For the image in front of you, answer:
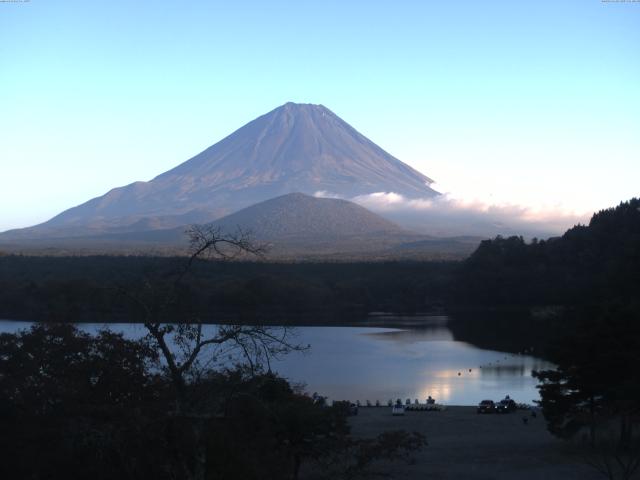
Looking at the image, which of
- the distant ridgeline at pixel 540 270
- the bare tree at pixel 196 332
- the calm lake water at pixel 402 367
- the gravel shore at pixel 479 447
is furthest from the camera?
the distant ridgeline at pixel 540 270

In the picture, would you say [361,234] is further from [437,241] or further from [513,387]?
[513,387]

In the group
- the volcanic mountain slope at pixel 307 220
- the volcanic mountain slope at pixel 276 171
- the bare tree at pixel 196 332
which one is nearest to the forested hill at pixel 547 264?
the bare tree at pixel 196 332

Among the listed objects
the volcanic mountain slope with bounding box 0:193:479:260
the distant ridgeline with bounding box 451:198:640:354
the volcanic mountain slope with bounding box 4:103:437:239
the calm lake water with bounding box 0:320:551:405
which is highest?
the volcanic mountain slope with bounding box 4:103:437:239

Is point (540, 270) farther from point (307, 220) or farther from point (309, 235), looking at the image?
point (307, 220)

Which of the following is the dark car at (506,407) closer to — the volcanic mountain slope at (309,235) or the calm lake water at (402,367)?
the calm lake water at (402,367)

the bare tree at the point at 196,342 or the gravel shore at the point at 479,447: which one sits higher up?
the bare tree at the point at 196,342

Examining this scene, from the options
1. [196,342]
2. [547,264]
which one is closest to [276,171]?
[547,264]

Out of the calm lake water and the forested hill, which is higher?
the forested hill

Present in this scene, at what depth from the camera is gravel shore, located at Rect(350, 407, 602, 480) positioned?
10688 millimetres

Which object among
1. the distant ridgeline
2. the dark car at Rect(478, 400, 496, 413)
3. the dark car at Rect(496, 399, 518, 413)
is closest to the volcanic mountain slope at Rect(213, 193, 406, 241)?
the distant ridgeline

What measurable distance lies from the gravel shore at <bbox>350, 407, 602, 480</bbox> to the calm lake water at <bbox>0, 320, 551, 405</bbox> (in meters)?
3.16

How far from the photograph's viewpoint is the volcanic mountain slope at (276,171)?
371 ft

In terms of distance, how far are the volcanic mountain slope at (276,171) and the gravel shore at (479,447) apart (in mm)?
94550

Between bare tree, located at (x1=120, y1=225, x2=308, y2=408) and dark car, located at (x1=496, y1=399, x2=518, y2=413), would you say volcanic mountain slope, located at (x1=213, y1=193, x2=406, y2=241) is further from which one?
bare tree, located at (x1=120, y1=225, x2=308, y2=408)
